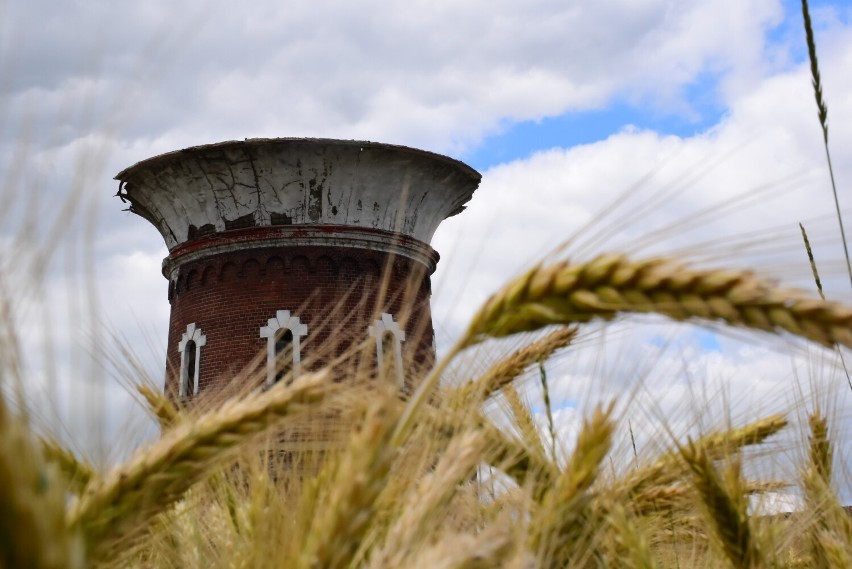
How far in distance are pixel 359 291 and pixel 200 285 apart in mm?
3017

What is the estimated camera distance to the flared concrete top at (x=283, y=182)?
1570 centimetres

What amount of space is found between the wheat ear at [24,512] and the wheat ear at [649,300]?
78 centimetres

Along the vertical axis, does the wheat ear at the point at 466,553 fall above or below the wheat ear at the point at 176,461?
below

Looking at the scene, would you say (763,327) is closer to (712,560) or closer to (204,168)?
(712,560)

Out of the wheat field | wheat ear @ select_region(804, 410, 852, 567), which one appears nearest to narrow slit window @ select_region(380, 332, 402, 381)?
the wheat field

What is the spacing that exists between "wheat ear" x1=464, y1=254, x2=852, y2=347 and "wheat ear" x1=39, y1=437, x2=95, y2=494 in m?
0.81

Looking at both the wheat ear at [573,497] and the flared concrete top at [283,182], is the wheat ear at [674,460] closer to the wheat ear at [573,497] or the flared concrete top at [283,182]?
the wheat ear at [573,497]

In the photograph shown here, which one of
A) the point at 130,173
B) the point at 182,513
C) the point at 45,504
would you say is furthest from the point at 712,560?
the point at 130,173

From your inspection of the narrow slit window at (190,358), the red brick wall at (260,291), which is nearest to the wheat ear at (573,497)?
the red brick wall at (260,291)

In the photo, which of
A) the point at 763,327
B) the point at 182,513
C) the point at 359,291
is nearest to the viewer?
the point at 763,327

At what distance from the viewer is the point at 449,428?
176 centimetres

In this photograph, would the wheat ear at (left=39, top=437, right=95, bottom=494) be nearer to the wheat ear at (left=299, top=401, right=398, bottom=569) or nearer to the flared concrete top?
the wheat ear at (left=299, top=401, right=398, bottom=569)

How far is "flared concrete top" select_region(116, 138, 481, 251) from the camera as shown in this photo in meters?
15.7

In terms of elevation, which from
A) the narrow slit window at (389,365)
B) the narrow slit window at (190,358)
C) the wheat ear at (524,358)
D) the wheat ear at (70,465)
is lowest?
the wheat ear at (70,465)
